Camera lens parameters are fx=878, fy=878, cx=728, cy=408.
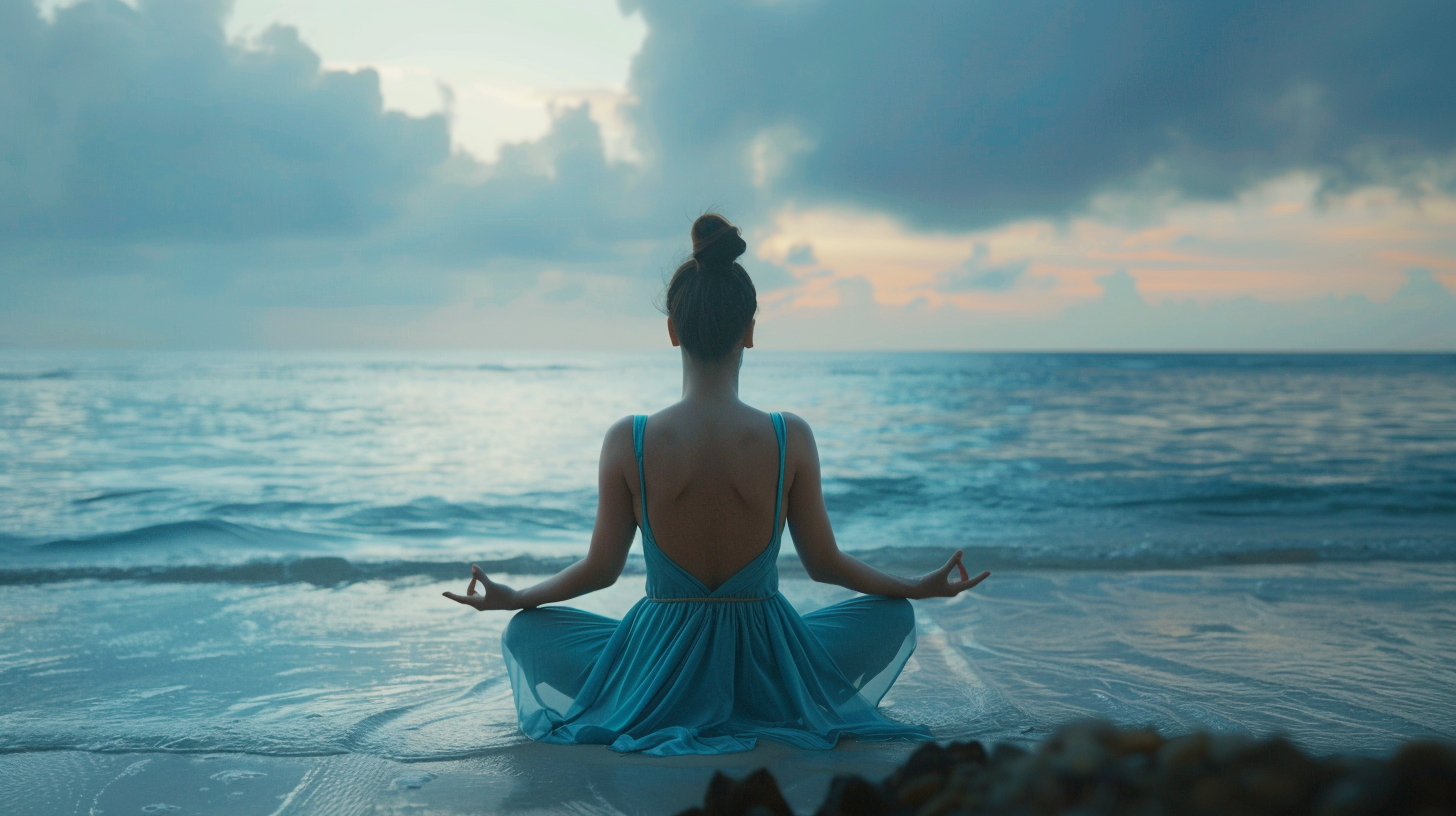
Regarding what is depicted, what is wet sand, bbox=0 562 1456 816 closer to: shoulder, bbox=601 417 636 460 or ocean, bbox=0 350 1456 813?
ocean, bbox=0 350 1456 813

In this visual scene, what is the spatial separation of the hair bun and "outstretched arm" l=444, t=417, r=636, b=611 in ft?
1.96

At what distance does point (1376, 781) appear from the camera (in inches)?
35.9

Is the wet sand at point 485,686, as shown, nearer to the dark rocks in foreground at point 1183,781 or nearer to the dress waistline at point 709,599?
the dress waistline at point 709,599

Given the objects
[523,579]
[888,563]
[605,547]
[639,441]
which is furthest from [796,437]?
[888,563]

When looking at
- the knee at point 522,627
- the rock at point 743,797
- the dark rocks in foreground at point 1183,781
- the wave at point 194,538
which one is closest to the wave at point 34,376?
the wave at point 194,538

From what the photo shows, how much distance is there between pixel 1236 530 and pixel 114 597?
33.2ft

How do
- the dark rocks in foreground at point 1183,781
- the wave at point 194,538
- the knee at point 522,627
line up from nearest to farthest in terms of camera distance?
the dark rocks in foreground at point 1183,781 → the knee at point 522,627 → the wave at point 194,538

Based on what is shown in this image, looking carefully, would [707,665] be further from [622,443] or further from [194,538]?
[194,538]

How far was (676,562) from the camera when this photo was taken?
3047 millimetres

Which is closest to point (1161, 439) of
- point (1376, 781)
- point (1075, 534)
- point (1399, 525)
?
point (1399, 525)

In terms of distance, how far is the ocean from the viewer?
305 cm

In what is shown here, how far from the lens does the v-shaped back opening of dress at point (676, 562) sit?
2928 mm

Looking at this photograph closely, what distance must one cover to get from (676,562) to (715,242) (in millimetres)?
1102

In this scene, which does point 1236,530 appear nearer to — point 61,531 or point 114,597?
point 114,597
